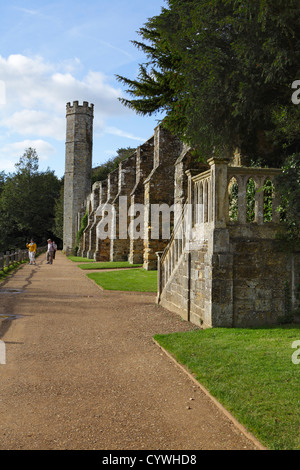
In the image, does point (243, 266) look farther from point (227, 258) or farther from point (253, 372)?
point (253, 372)

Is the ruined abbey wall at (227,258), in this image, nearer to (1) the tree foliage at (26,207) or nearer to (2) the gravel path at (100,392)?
(2) the gravel path at (100,392)

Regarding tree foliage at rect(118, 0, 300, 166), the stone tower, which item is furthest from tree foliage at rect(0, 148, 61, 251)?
tree foliage at rect(118, 0, 300, 166)

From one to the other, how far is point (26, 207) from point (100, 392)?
212 feet

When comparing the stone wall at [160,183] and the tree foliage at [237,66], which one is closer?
the tree foliage at [237,66]

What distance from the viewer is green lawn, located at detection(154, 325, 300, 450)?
3500mm

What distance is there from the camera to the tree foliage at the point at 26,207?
64375 millimetres

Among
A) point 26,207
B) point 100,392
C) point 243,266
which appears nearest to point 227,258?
point 243,266

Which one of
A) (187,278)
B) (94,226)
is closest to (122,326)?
(187,278)

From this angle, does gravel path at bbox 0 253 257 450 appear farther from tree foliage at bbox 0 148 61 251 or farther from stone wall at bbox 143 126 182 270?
tree foliage at bbox 0 148 61 251

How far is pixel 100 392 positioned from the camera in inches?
177

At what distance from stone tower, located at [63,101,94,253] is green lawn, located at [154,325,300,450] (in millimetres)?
47426

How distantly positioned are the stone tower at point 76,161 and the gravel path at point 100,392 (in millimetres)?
45509

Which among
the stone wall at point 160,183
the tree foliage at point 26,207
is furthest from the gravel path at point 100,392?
the tree foliage at point 26,207

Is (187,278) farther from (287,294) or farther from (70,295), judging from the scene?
(70,295)
